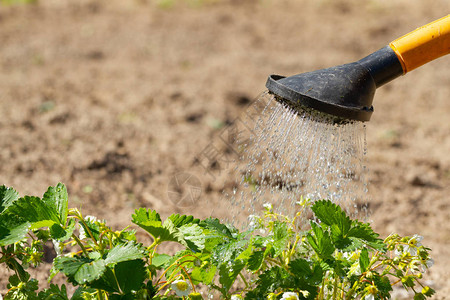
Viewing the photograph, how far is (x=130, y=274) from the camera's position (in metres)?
1.29

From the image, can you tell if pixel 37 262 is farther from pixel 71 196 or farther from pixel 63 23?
pixel 63 23

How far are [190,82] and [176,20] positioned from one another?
155 centimetres

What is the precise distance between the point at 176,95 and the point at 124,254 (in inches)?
119

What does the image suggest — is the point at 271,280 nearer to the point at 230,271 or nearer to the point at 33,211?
the point at 230,271

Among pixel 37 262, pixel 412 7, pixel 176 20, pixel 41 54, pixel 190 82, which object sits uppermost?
pixel 412 7

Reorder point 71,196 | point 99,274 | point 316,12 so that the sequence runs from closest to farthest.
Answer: point 99,274
point 71,196
point 316,12

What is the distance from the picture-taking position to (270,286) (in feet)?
4.58

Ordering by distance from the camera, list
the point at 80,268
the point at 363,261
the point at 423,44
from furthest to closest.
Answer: the point at 423,44
the point at 363,261
the point at 80,268

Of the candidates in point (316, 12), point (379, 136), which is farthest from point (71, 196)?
point (316, 12)

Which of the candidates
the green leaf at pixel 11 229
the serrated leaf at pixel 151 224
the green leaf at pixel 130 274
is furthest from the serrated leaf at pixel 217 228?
the green leaf at pixel 11 229

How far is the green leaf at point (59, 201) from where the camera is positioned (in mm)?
1323

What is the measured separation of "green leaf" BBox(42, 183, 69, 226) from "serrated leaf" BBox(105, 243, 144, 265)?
0.16 metres

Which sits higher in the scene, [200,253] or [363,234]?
→ [363,234]

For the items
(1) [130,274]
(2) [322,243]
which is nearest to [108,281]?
(1) [130,274]
